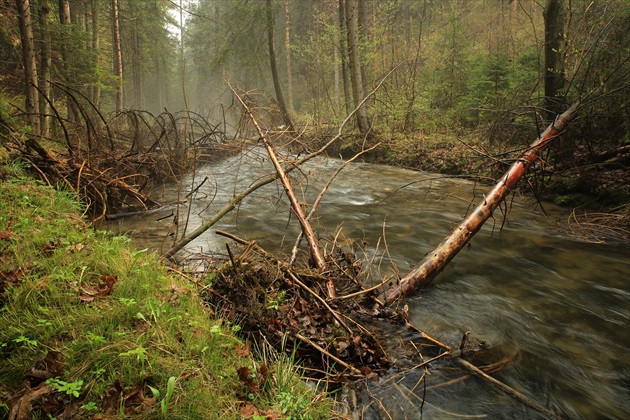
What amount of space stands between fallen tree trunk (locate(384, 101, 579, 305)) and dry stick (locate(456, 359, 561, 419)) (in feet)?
3.42

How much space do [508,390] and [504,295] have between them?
186 cm

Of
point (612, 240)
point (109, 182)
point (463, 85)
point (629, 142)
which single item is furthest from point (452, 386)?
point (463, 85)

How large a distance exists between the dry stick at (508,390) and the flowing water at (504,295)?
68mm

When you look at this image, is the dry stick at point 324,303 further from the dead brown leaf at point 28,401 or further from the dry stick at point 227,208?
the dead brown leaf at point 28,401

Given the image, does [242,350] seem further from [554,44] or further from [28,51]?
[554,44]

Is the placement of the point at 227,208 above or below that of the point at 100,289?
above

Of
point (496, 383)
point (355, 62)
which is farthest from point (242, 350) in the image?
point (355, 62)

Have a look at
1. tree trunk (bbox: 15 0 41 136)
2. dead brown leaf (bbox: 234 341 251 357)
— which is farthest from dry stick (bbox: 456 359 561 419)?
tree trunk (bbox: 15 0 41 136)

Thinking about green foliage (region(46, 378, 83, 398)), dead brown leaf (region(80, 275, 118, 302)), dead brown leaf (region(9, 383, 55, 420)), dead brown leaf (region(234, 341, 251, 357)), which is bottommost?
dead brown leaf (region(234, 341, 251, 357))

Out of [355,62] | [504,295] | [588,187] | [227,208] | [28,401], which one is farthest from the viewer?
[355,62]

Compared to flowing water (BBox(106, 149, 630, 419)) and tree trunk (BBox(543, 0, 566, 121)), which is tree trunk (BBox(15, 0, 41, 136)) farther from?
tree trunk (BBox(543, 0, 566, 121))

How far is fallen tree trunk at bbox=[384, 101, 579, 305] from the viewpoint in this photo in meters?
4.03

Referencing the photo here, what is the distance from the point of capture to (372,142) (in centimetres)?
1361

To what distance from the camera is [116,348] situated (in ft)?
6.90
